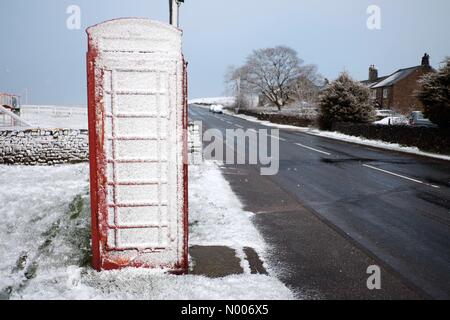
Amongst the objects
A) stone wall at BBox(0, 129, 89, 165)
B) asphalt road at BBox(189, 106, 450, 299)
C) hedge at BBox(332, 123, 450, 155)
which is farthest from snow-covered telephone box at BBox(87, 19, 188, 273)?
hedge at BBox(332, 123, 450, 155)

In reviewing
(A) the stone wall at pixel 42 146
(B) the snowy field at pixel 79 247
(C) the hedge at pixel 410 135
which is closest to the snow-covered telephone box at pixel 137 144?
(B) the snowy field at pixel 79 247

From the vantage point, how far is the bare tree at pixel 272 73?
74000 mm

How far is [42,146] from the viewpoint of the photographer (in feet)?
44.7

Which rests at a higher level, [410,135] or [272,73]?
[272,73]

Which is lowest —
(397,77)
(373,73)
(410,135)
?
(410,135)

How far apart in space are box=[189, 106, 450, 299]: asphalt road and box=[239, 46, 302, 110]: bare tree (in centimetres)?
6236

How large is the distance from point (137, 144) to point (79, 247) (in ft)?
6.77

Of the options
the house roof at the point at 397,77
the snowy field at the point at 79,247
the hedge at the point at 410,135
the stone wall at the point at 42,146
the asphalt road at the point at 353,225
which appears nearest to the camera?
the snowy field at the point at 79,247

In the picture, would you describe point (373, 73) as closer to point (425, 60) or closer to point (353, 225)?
point (425, 60)

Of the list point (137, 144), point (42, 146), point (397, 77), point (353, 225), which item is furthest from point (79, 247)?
point (397, 77)

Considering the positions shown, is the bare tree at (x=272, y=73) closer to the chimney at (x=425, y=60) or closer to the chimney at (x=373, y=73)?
the chimney at (x=373, y=73)

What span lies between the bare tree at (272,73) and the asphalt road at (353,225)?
62362 millimetres

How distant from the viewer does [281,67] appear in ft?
245
